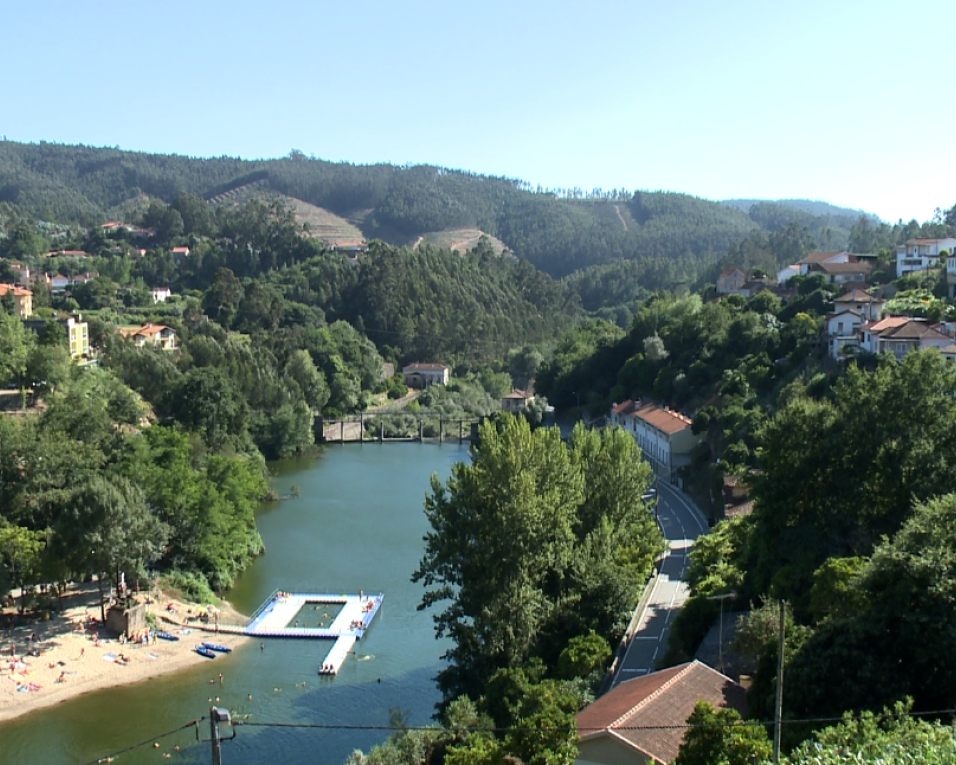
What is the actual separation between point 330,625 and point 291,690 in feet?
8.40

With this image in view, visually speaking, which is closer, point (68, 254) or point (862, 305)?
point (862, 305)

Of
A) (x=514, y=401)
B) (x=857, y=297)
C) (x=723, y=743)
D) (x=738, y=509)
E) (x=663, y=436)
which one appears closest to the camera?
(x=723, y=743)

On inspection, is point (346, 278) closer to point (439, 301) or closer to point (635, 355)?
point (439, 301)

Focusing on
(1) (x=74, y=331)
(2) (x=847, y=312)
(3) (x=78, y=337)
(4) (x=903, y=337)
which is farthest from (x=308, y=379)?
(4) (x=903, y=337)

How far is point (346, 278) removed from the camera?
53656mm

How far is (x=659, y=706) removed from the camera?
32.1 feet

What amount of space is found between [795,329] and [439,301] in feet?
94.2

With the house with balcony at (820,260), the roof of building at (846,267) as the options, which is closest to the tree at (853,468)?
the roof of building at (846,267)

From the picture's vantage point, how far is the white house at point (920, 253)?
33.0 meters

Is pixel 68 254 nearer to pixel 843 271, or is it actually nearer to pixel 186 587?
pixel 843 271

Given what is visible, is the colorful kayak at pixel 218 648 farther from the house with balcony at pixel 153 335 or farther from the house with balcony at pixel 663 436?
the house with balcony at pixel 153 335

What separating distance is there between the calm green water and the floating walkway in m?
0.20

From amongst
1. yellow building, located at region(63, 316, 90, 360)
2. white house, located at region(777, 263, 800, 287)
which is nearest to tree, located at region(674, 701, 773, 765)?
yellow building, located at region(63, 316, 90, 360)

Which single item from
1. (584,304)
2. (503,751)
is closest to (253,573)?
(503,751)
